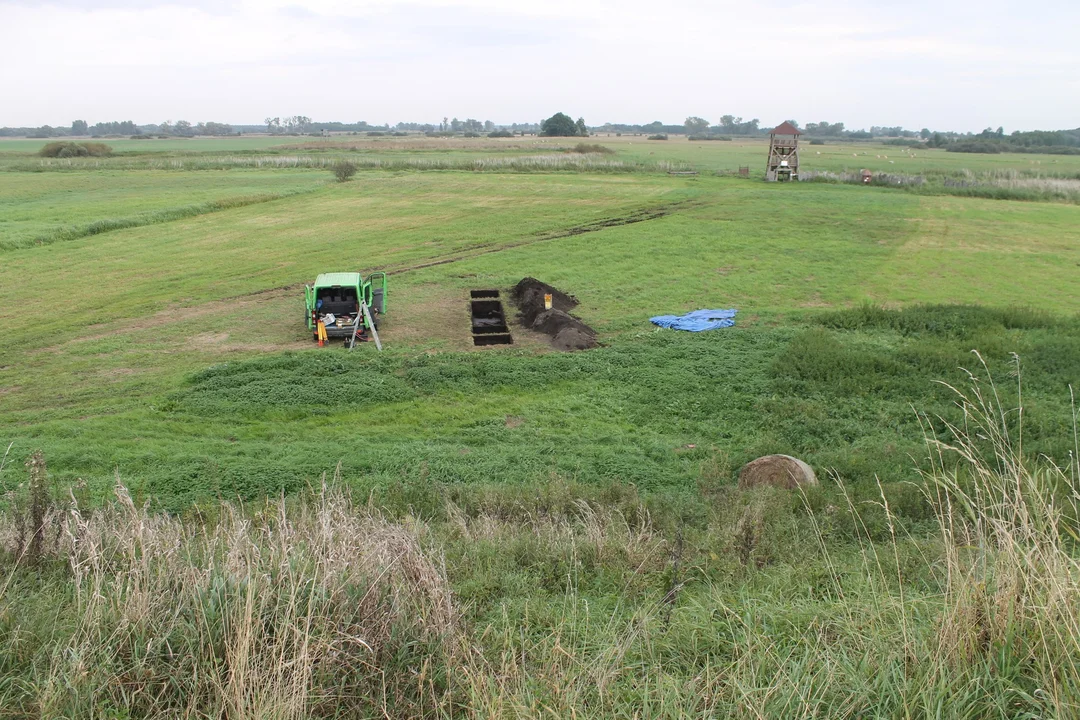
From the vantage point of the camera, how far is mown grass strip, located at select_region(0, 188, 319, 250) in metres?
26.1

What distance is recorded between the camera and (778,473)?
355 inches

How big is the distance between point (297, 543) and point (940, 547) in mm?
4908

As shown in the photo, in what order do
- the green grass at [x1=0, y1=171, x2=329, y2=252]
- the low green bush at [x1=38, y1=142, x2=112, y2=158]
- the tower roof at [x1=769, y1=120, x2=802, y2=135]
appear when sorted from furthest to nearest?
the low green bush at [x1=38, y1=142, x2=112, y2=158]
the tower roof at [x1=769, y1=120, x2=802, y2=135]
the green grass at [x1=0, y1=171, x2=329, y2=252]

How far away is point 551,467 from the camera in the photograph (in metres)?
9.85

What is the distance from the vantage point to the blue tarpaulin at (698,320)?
16844mm

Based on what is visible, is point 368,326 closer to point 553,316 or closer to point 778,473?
point 553,316

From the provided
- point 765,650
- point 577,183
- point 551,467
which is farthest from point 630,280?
point 577,183

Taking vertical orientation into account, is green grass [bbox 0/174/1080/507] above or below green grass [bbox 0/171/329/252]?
below

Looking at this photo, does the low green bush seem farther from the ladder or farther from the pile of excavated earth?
the ladder

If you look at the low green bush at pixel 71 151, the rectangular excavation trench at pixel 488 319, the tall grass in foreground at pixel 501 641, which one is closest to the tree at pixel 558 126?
the low green bush at pixel 71 151

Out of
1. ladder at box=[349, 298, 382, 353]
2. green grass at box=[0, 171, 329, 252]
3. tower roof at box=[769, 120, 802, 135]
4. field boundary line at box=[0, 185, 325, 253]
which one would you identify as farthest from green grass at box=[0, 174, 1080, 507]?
tower roof at box=[769, 120, 802, 135]

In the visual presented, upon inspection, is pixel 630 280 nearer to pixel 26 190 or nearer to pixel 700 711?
pixel 700 711

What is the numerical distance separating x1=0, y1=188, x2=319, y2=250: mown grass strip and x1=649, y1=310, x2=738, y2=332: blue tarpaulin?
2269 cm

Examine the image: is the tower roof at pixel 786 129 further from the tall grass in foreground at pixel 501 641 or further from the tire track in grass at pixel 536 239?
the tall grass in foreground at pixel 501 641
